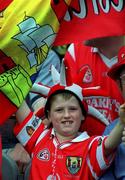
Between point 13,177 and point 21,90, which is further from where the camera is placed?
point 13,177

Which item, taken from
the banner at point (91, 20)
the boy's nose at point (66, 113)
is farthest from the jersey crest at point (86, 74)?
the banner at point (91, 20)

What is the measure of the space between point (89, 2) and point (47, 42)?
0.27 m

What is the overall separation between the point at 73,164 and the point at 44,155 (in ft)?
0.59

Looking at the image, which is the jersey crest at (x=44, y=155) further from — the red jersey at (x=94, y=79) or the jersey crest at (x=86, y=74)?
the jersey crest at (x=86, y=74)

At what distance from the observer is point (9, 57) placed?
202 centimetres

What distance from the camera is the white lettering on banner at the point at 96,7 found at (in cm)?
218

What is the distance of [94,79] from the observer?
268 centimetres

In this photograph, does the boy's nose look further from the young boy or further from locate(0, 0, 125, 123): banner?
locate(0, 0, 125, 123): banner

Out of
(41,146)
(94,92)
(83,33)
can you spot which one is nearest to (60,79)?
(94,92)

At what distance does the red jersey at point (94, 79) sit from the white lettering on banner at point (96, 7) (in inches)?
19.6

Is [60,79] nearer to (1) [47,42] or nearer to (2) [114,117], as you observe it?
(2) [114,117]

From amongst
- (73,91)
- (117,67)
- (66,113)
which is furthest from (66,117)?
(117,67)

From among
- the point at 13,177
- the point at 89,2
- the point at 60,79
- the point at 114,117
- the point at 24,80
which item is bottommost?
the point at 13,177

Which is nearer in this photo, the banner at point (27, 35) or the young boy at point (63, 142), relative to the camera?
the banner at point (27, 35)
